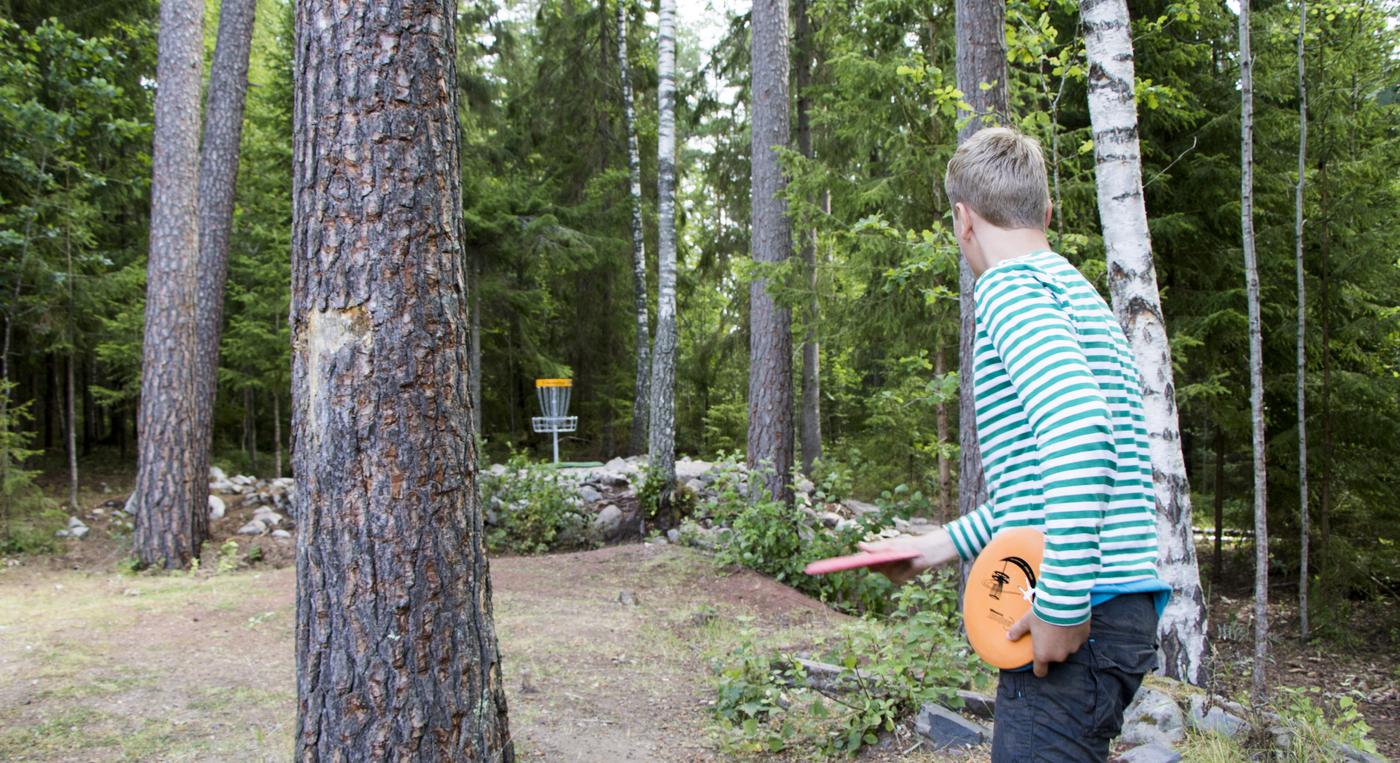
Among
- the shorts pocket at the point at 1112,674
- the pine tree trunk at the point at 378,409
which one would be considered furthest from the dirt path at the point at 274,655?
the shorts pocket at the point at 1112,674

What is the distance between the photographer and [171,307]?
8195 millimetres

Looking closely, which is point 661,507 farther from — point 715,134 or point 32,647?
point 715,134

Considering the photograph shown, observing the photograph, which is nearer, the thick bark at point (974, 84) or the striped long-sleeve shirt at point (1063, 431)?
the striped long-sleeve shirt at point (1063, 431)

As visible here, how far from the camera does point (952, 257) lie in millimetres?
5426

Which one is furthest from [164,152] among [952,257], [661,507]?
[952,257]

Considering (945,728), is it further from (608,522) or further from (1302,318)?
(608,522)

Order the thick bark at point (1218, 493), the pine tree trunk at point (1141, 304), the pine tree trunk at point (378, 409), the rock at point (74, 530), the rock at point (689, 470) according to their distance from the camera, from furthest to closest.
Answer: the rock at point (689, 470) → the rock at point (74, 530) → the thick bark at point (1218, 493) → the pine tree trunk at point (1141, 304) → the pine tree trunk at point (378, 409)

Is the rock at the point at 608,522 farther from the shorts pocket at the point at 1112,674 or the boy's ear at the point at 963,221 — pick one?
the shorts pocket at the point at 1112,674

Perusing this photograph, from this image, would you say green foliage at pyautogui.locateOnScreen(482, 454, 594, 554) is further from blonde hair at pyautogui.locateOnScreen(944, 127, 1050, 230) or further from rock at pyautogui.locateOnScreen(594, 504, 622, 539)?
blonde hair at pyautogui.locateOnScreen(944, 127, 1050, 230)

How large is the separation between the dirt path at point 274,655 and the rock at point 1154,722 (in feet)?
2.77

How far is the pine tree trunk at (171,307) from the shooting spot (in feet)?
26.8

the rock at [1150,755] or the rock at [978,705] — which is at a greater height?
the rock at [1150,755]

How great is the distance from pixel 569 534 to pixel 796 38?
31.1ft

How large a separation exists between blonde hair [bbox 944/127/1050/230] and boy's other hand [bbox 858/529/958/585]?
2.12ft
